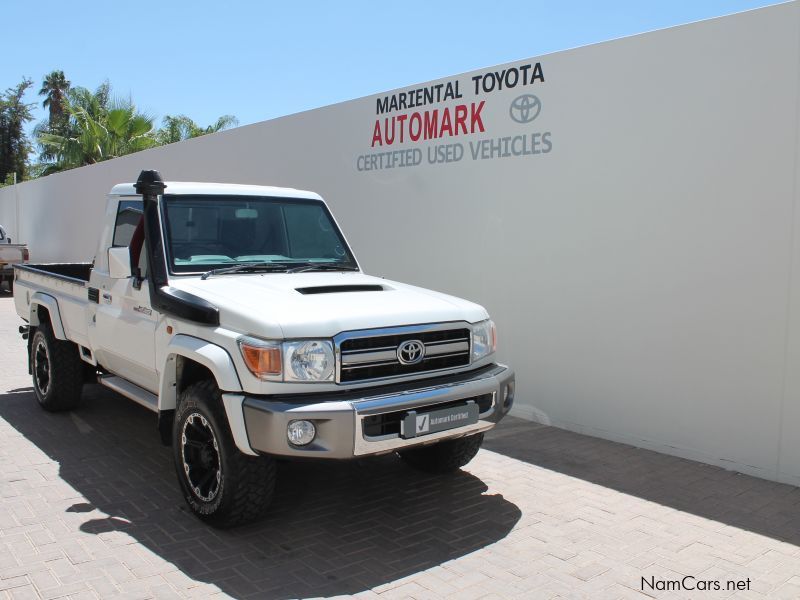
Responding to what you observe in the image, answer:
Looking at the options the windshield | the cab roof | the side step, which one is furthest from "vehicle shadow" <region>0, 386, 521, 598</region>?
the cab roof

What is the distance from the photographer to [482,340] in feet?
15.3

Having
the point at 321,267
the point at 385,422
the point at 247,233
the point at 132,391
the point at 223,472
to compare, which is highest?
the point at 247,233

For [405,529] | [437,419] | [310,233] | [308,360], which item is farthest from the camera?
[310,233]

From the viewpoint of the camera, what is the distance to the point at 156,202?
5.02 m

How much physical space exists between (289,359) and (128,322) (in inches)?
77.1

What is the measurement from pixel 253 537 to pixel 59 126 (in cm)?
4536

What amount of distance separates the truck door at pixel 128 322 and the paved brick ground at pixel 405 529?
28.8 inches

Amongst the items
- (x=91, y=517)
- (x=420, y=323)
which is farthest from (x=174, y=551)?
(x=420, y=323)

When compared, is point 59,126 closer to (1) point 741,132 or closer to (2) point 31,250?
(2) point 31,250

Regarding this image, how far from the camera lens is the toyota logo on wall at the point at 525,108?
685 centimetres

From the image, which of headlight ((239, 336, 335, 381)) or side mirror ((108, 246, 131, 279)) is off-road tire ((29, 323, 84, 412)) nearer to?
side mirror ((108, 246, 131, 279))

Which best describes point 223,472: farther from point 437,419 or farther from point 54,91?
point 54,91

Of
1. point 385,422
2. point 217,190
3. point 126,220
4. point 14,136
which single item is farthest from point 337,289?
point 14,136

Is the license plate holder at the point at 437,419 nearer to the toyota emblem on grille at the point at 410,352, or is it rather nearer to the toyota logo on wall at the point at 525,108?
the toyota emblem on grille at the point at 410,352
